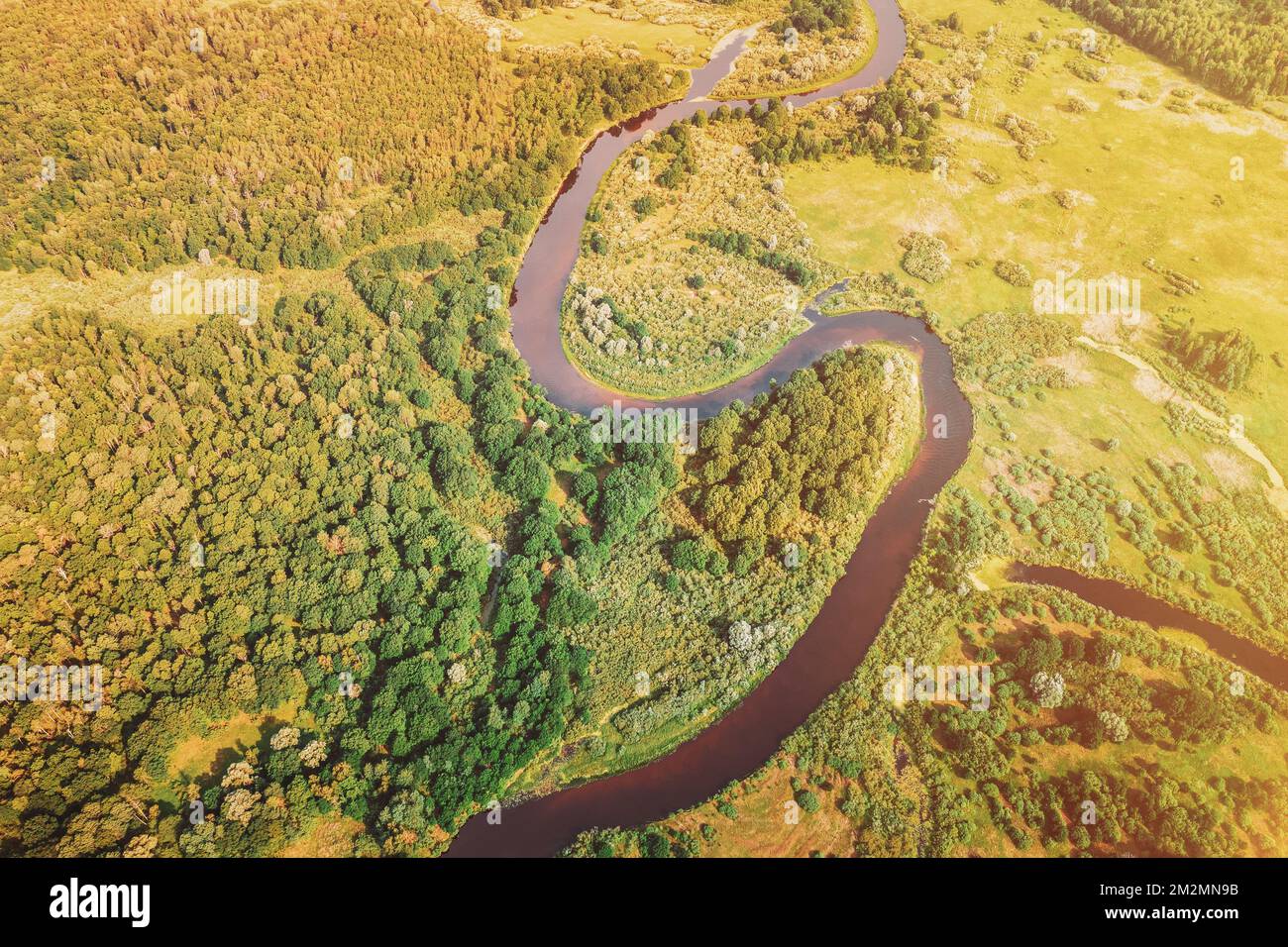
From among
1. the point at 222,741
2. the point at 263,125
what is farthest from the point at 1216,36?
the point at 222,741

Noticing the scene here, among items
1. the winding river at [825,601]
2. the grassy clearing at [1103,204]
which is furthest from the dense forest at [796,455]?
the grassy clearing at [1103,204]

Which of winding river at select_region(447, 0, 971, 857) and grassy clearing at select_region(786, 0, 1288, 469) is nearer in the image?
winding river at select_region(447, 0, 971, 857)

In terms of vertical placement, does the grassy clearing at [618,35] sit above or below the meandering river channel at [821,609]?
above

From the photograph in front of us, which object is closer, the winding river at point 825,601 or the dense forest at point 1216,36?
the winding river at point 825,601

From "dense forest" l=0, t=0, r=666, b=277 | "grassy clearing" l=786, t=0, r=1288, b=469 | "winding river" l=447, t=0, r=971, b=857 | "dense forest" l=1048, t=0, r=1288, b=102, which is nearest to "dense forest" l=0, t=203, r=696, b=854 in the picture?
"winding river" l=447, t=0, r=971, b=857

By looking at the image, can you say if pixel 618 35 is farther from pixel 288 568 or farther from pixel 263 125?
pixel 288 568

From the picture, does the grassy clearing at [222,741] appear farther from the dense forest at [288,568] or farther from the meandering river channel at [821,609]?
the meandering river channel at [821,609]

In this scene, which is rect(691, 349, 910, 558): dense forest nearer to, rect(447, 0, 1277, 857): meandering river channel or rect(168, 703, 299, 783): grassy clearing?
rect(447, 0, 1277, 857): meandering river channel

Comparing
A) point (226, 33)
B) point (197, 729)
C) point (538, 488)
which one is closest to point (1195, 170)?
point (538, 488)
